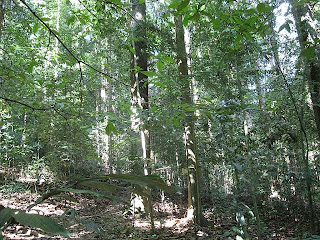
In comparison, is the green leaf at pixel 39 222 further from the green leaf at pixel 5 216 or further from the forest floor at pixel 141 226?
the forest floor at pixel 141 226

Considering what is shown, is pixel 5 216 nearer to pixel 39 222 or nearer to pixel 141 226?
pixel 39 222

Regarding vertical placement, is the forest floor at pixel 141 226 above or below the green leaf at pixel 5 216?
below

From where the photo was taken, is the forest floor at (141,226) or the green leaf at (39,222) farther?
the forest floor at (141,226)

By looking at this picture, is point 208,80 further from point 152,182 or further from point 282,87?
point 152,182

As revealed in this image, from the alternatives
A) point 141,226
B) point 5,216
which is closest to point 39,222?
point 5,216

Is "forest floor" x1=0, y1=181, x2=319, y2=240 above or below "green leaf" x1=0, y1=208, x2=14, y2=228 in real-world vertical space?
below

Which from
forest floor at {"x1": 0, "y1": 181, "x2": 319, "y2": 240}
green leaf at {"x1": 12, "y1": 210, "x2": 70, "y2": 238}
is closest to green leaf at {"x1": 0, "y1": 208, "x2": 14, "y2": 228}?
green leaf at {"x1": 12, "y1": 210, "x2": 70, "y2": 238}

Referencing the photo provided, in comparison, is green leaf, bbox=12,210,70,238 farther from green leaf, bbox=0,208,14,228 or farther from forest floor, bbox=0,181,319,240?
forest floor, bbox=0,181,319,240

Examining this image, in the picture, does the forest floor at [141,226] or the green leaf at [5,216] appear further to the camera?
the forest floor at [141,226]

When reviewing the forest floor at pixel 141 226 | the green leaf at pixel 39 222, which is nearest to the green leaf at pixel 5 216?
the green leaf at pixel 39 222

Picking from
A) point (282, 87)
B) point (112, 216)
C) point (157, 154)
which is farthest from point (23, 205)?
point (282, 87)

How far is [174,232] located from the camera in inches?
231

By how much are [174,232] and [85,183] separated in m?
5.93

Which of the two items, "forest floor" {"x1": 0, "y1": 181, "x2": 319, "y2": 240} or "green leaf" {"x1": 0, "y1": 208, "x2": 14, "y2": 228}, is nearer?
"green leaf" {"x1": 0, "y1": 208, "x2": 14, "y2": 228}
